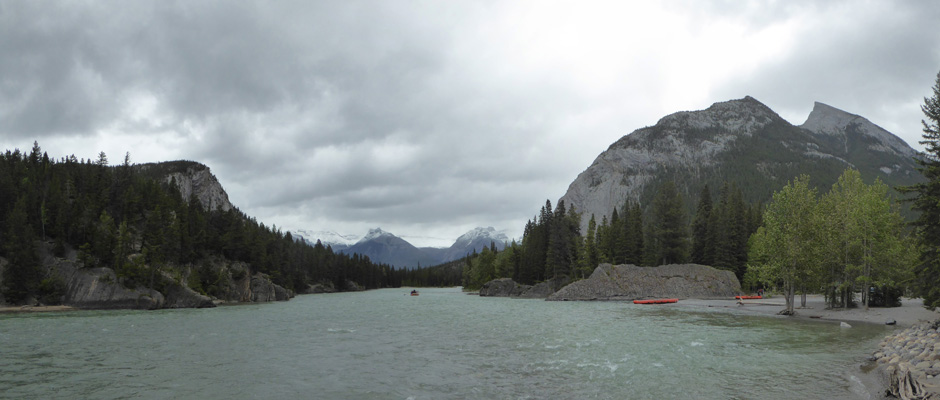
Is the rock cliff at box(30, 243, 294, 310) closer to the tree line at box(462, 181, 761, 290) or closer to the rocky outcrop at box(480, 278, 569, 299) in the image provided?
the rocky outcrop at box(480, 278, 569, 299)

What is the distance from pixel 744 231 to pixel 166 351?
101 metres

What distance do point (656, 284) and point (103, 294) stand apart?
307 ft

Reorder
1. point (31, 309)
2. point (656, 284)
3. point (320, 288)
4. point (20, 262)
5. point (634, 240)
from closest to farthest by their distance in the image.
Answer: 1. point (31, 309)
2. point (20, 262)
3. point (656, 284)
4. point (634, 240)
5. point (320, 288)

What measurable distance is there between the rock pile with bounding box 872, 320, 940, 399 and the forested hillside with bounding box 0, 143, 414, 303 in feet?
300

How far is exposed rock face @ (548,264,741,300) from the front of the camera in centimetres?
8444

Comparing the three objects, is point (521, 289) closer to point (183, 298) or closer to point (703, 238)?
point (703, 238)

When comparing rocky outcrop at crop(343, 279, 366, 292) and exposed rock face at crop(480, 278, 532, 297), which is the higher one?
exposed rock face at crop(480, 278, 532, 297)

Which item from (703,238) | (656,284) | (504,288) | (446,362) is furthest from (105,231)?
(703,238)

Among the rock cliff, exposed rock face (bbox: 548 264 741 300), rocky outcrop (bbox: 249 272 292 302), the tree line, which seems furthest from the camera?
rocky outcrop (bbox: 249 272 292 302)

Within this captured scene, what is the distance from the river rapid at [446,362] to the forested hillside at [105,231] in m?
43.2

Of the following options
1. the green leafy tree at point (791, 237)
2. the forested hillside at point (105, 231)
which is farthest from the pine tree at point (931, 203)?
the forested hillside at point (105, 231)

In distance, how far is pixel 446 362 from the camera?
23.5 m

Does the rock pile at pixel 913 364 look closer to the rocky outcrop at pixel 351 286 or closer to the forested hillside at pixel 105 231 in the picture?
the forested hillside at pixel 105 231

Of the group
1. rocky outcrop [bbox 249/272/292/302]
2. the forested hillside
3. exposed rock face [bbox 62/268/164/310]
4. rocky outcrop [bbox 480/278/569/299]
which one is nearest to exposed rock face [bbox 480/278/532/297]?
rocky outcrop [bbox 480/278/569/299]
